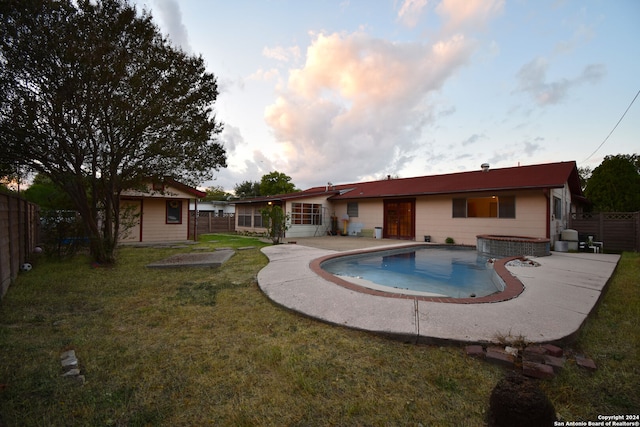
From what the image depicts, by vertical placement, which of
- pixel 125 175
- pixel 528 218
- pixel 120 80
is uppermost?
pixel 120 80

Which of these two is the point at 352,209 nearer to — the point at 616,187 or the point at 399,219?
the point at 399,219

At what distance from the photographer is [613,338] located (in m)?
3.00

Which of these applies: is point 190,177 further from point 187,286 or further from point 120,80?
point 187,286

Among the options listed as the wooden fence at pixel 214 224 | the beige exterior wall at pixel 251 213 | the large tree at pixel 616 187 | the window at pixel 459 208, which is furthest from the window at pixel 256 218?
→ the large tree at pixel 616 187

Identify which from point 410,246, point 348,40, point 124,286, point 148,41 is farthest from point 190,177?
point 410,246

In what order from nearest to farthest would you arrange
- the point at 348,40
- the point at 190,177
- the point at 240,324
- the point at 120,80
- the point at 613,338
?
the point at 613,338
the point at 240,324
the point at 120,80
the point at 190,177
the point at 348,40

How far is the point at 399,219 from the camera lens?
51.5 ft

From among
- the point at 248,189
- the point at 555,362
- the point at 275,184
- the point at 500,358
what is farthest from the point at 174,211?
the point at 248,189

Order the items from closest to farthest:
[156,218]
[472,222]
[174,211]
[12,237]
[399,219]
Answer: [12,237] < [472,222] < [156,218] < [174,211] < [399,219]

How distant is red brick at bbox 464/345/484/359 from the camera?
8.40 ft

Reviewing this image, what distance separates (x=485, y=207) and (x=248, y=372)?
13.1m

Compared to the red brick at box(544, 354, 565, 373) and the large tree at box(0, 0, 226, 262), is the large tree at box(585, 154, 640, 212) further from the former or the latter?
the large tree at box(0, 0, 226, 262)

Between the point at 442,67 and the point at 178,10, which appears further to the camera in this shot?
the point at 442,67

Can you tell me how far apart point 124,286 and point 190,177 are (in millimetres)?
4128
